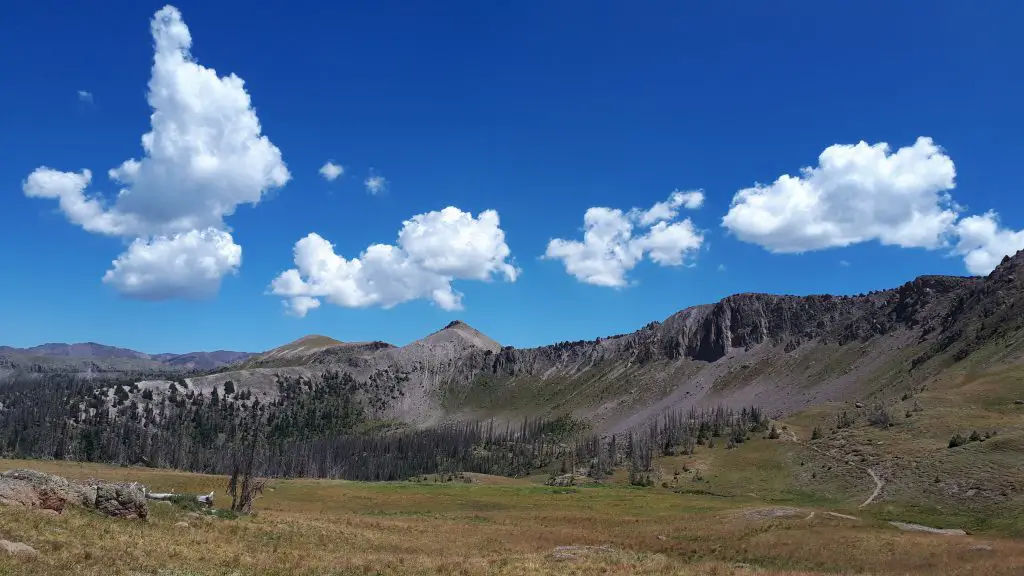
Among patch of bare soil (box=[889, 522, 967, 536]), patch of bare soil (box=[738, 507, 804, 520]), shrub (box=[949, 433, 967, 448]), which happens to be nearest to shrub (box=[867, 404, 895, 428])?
shrub (box=[949, 433, 967, 448])

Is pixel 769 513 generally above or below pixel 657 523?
above

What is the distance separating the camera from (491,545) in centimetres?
3912

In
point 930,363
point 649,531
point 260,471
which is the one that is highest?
point 930,363

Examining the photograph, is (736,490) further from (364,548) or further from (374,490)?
(364,548)

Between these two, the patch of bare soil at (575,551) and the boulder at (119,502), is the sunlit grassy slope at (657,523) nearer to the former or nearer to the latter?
the patch of bare soil at (575,551)

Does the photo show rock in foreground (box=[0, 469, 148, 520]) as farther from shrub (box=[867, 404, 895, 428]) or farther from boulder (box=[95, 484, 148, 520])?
shrub (box=[867, 404, 895, 428])

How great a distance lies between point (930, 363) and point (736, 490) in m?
132

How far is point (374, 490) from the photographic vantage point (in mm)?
96500

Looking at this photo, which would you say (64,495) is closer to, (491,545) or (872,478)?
(491,545)

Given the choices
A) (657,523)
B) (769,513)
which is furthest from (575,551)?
(769,513)

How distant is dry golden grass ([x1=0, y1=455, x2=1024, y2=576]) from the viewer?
2303cm

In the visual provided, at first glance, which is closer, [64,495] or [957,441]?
[64,495]

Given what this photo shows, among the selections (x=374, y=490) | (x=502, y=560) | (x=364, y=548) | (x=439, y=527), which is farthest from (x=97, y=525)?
(x=374, y=490)

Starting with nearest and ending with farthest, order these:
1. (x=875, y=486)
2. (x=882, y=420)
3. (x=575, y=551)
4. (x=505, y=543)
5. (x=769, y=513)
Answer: (x=575, y=551)
(x=505, y=543)
(x=769, y=513)
(x=875, y=486)
(x=882, y=420)
